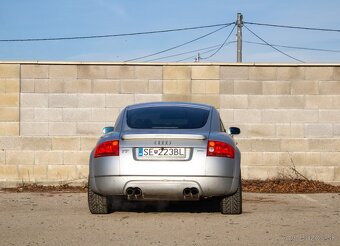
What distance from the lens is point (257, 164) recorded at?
12391 mm

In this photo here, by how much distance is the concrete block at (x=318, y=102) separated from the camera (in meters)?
13.6

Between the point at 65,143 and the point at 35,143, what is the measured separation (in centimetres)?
54

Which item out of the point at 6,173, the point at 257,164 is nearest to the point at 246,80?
the point at 257,164

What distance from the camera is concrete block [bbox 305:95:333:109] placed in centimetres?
1365

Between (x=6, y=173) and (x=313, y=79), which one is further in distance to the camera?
(x=313, y=79)

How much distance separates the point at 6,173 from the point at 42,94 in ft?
6.94

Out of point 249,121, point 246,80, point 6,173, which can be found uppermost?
point 246,80

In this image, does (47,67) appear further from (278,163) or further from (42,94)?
(278,163)

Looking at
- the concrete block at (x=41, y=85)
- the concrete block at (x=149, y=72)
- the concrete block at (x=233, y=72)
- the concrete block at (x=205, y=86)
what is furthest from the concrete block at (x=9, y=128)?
the concrete block at (x=233, y=72)

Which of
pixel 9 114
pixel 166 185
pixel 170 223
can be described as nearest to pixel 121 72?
pixel 9 114

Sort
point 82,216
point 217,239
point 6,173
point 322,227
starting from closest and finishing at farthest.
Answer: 1. point 217,239
2. point 322,227
3. point 82,216
4. point 6,173

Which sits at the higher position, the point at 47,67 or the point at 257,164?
the point at 47,67

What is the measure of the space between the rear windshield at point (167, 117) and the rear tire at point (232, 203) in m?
0.90

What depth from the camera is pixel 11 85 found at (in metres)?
13.5
